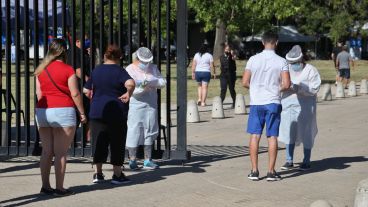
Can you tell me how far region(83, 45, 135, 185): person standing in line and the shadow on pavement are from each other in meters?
2.34

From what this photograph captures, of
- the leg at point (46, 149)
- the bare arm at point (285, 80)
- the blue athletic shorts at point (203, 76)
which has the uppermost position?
the blue athletic shorts at point (203, 76)

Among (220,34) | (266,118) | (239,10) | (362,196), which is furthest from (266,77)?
(220,34)

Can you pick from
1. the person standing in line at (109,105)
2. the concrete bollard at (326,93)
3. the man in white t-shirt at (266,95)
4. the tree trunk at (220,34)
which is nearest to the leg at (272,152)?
the man in white t-shirt at (266,95)

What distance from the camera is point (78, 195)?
9570 mm

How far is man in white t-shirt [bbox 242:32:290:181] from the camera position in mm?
10555

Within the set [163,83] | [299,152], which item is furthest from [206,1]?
[163,83]

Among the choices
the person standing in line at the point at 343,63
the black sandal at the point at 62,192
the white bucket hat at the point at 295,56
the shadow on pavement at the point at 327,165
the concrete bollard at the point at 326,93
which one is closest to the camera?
the black sandal at the point at 62,192

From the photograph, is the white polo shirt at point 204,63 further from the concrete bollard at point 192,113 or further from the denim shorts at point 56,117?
the denim shorts at point 56,117

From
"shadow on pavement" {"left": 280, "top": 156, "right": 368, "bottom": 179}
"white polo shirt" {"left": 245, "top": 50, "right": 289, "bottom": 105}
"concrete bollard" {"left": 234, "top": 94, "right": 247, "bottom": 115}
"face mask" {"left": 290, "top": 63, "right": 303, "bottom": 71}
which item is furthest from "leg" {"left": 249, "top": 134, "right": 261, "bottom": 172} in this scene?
"concrete bollard" {"left": 234, "top": 94, "right": 247, "bottom": 115}

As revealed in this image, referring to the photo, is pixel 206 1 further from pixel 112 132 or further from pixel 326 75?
pixel 112 132

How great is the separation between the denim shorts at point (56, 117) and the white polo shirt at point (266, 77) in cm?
255

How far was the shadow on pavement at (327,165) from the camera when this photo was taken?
11.4 meters

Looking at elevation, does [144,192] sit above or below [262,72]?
below

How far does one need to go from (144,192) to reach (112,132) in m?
0.91
